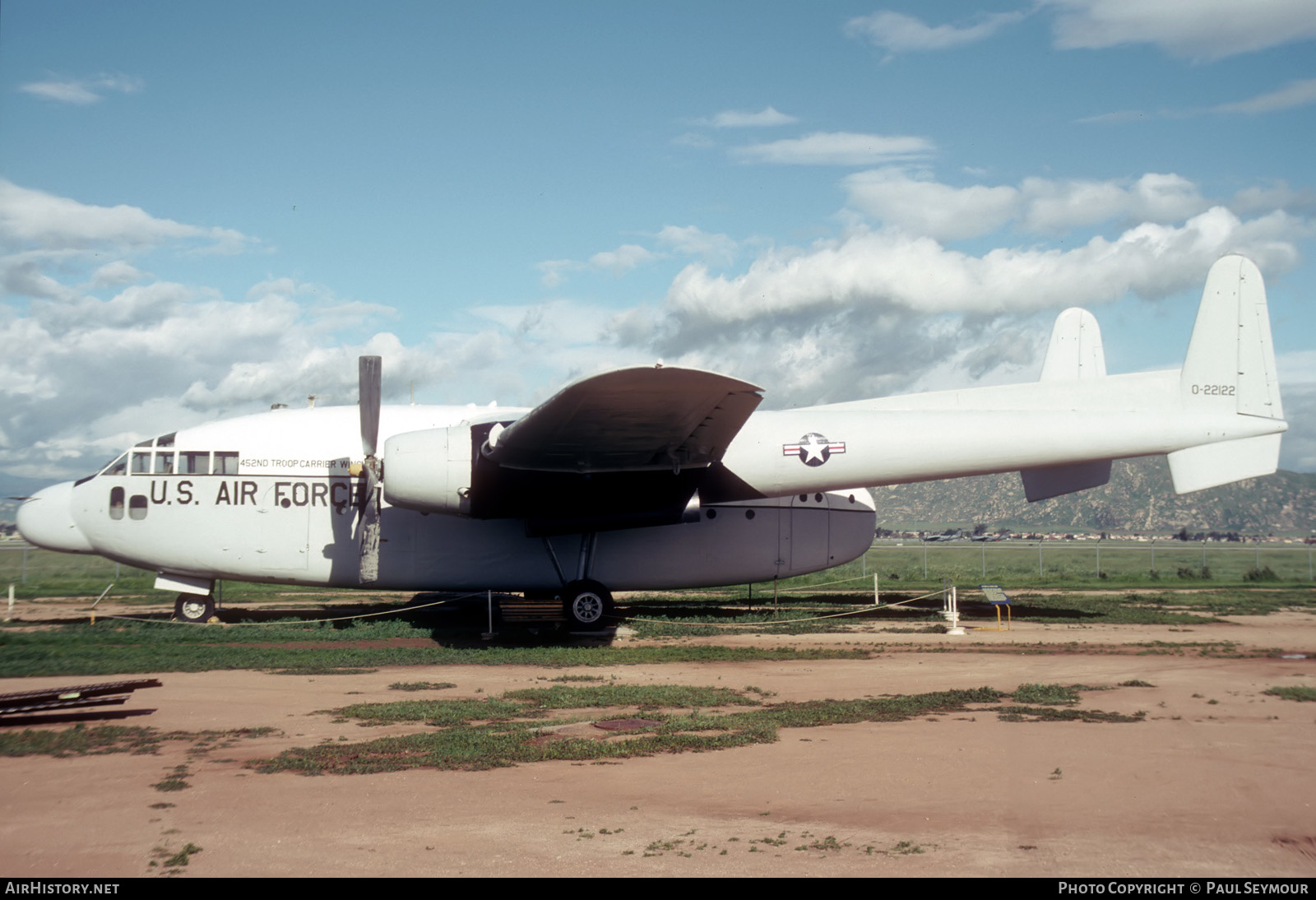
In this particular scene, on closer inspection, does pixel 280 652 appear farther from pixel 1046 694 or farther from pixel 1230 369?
pixel 1230 369

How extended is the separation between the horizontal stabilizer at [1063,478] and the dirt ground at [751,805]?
775 centimetres

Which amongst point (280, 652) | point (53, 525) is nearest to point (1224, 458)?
point (280, 652)

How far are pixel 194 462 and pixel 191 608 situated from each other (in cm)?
286

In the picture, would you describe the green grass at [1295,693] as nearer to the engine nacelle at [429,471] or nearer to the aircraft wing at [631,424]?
the aircraft wing at [631,424]

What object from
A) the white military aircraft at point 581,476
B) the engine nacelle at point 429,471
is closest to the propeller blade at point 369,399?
the white military aircraft at point 581,476

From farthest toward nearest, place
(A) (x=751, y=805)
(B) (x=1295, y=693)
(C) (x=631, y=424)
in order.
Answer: (C) (x=631, y=424) → (B) (x=1295, y=693) → (A) (x=751, y=805)

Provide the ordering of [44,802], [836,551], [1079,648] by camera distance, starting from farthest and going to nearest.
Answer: [836,551] → [1079,648] → [44,802]

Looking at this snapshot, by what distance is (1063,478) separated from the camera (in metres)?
18.5

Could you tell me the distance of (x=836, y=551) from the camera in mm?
19453

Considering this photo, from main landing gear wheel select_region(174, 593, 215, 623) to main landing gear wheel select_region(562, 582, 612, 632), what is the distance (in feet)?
22.6

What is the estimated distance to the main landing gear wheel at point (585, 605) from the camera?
17062 mm
